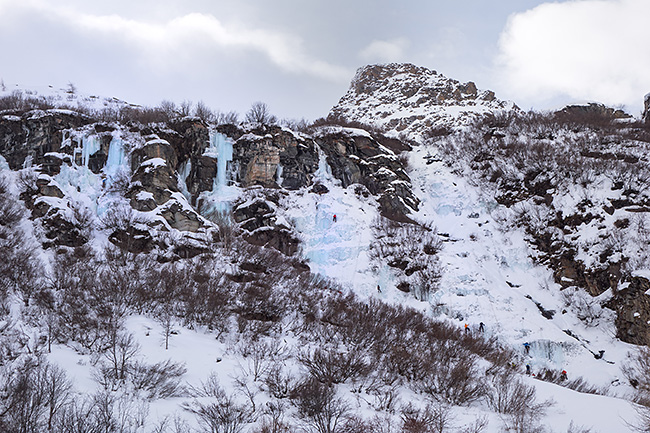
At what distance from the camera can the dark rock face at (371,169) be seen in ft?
139

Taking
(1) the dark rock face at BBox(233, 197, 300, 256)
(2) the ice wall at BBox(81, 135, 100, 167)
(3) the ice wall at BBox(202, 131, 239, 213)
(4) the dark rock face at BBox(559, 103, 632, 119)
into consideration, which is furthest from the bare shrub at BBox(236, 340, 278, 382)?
(4) the dark rock face at BBox(559, 103, 632, 119)

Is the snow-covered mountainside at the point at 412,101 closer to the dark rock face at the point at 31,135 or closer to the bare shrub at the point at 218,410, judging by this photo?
the dark rock face at the point at 31,135

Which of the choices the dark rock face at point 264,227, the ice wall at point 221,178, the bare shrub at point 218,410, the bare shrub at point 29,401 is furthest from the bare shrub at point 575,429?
the ice wall at point 221,178

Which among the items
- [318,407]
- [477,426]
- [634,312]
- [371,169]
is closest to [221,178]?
[371,169]

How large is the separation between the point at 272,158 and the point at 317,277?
16961mm

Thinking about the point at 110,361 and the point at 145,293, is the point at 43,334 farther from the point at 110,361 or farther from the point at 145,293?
the point at 145,293

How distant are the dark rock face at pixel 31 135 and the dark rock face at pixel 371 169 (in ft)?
91.0

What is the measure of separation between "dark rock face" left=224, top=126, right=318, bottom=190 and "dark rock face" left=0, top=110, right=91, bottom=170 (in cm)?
1630

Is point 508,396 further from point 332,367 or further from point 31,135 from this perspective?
point 31,135

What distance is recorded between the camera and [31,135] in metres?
35.3

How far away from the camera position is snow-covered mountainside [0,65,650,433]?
12227 mm

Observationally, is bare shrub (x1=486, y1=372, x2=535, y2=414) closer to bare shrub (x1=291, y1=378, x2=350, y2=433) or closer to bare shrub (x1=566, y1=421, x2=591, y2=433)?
bare shrub (x1=566, y1=421, x2=591, y2=433)

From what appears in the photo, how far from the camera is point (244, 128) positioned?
44188 millimetres

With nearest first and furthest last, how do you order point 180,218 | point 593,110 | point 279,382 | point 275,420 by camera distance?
point 275,420 → point 279,382 → point 180,218 → point 593,110
